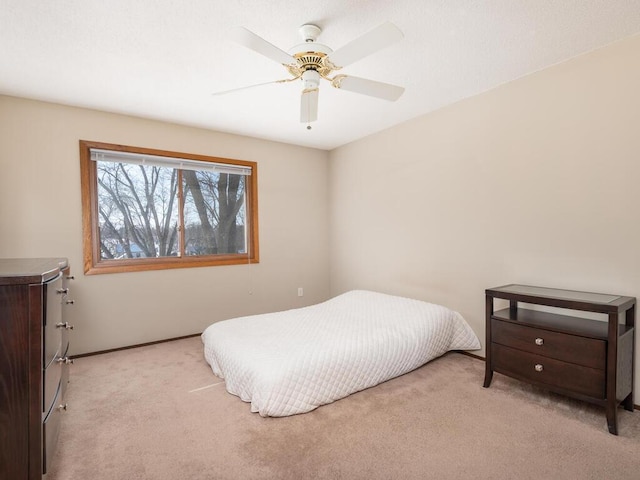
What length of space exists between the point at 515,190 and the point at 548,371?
1325 millimetres

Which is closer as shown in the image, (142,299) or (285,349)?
(285,349)

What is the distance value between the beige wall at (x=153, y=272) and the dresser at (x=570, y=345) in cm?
257

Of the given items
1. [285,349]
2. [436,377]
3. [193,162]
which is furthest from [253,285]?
[436,377]

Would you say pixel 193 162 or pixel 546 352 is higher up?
pixel 193 162

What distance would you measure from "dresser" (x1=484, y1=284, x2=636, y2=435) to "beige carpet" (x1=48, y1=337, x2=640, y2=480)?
0.55ft

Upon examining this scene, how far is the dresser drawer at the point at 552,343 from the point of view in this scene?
1882 mm

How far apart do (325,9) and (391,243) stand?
8.11 ft

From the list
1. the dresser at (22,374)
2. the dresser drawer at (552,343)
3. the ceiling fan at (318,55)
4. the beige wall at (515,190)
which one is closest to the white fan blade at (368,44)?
the ceiling fan at (318,55)

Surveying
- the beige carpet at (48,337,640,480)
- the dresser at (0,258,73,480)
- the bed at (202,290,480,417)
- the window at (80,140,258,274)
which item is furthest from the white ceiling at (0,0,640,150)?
the beige carpet at (48,337,640,480)

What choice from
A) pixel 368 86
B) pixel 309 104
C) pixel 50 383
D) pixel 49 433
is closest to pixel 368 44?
pixel 368 86

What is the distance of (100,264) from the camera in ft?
10.7

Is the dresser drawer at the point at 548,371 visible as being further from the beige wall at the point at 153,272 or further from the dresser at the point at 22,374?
the beige wall at the point at 153,272

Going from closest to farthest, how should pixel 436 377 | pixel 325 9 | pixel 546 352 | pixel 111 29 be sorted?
pixel 325 9
pixel 111 29
pixel 546 352
pixel 436 377

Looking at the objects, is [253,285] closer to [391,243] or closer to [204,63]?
[391,243]
